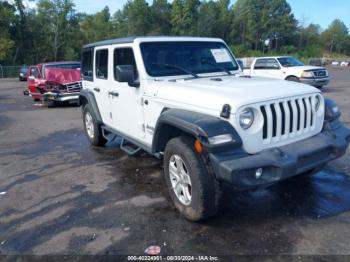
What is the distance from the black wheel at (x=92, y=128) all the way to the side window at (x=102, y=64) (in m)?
0.85

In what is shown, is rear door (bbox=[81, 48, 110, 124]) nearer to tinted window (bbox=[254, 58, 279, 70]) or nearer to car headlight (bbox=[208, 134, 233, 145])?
car headlight (bbox=[208, 134, 233, 145])

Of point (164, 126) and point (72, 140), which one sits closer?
point (164, 126)

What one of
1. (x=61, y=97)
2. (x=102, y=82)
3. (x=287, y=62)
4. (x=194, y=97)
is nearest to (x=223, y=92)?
A: (x=194, y=97)

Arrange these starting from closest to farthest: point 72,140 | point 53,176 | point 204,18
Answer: point 53,176, point 72,140, point 204,18

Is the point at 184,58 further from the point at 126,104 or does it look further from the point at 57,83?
the point at 57,83

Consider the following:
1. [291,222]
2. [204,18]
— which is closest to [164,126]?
[291,222]

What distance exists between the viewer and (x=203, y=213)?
372cm

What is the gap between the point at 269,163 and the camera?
338 centimetres

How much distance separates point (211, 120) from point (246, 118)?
0.34m

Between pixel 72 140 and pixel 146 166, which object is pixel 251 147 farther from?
pixel 72 140

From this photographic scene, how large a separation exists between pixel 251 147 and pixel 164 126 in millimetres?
1113

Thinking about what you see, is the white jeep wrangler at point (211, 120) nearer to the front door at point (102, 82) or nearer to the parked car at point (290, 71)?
the front door at point (102, 82)

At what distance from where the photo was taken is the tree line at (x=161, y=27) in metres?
60.9

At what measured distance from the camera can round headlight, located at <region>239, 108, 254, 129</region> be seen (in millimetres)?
3520
